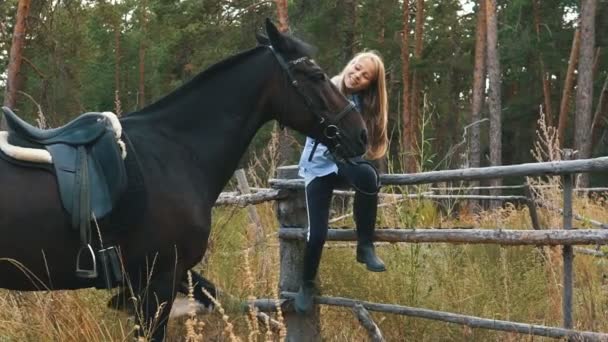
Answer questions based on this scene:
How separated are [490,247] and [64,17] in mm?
11846

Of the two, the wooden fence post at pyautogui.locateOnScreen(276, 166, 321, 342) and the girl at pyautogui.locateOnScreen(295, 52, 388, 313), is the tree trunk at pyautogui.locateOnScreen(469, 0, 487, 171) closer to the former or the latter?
→ the wooden fence post at pyautogui.locateOnScreen(276, 166, 321, 342)

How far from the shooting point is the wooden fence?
3.67 m

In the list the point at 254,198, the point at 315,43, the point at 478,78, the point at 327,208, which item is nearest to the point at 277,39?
the point at 327,208

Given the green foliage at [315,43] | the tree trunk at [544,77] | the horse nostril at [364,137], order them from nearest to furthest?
the horse nostril at [364,137]
the green foliage at [315,43]
the tree trunk at [544,77]

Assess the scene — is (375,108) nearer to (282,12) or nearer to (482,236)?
(482,236)

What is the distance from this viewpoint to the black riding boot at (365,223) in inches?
167

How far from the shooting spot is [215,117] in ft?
12.5

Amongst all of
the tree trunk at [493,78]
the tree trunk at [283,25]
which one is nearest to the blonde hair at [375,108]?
the tree trunk at [283,25]

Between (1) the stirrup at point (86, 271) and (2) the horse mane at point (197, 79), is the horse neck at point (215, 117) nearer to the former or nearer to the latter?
(2) the horse mane at point (197, 79)

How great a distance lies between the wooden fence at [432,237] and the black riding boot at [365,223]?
0.15 m

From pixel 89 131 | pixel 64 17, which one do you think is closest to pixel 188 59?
pixel 64 17

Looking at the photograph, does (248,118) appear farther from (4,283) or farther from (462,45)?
(462,45)

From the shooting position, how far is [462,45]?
85.0 ft

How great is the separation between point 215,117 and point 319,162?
0.82 m
